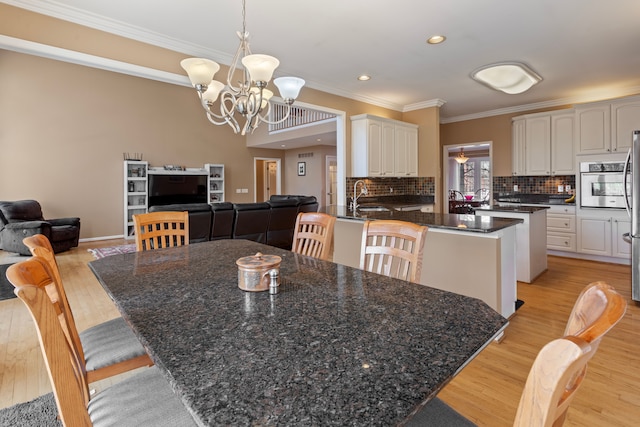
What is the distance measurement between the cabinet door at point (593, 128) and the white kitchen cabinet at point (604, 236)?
1051 mm

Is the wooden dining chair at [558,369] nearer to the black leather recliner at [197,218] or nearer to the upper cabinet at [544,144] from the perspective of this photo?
the black leather recliner at [197,218]

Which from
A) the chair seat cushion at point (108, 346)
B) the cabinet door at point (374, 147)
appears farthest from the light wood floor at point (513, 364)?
the cabinet door at point (374, 147)

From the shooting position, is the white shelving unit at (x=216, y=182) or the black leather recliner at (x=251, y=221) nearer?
the black leather recliner at (x=251, y=221)

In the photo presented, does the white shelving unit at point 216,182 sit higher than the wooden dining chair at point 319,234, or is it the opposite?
the white shelving unit at point 216,182

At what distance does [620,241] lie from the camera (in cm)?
475

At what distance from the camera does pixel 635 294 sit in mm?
3299

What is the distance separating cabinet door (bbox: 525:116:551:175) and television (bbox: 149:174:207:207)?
749 centimetres

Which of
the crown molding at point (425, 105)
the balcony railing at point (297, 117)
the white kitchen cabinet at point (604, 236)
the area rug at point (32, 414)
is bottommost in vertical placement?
the area rug at point (32, 414)

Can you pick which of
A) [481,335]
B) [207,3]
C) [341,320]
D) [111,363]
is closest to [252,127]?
[207,3]

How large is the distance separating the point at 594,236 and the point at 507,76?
2729 mm

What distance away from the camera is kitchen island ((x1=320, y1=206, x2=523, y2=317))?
2588 millimetres

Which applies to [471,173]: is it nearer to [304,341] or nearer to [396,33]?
[396,33]

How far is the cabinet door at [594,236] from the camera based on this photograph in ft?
16.0

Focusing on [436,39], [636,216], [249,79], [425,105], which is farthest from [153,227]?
[425,105]
